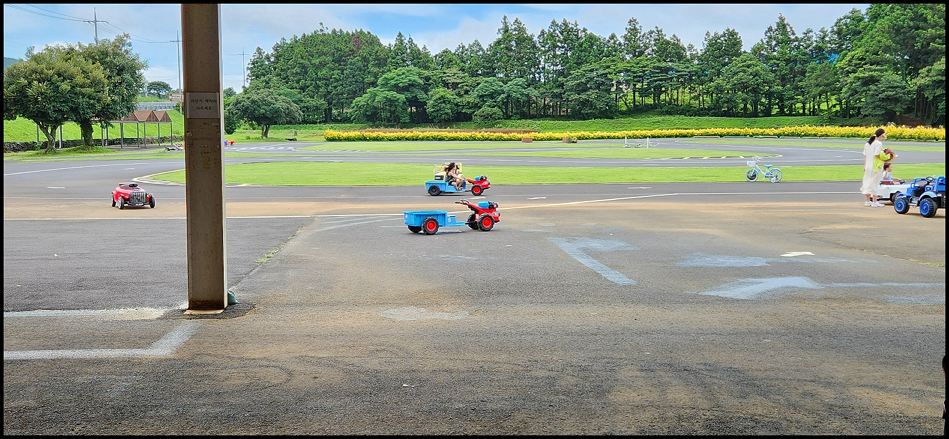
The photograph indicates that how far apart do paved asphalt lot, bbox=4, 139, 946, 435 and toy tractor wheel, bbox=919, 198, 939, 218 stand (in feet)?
8.46

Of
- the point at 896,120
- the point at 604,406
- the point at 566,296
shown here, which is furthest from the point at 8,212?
the point at 896,120

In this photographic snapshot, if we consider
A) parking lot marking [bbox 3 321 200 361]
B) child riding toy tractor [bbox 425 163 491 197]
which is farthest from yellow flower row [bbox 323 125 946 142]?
parking lot marking [bbox 3 321 200 361]

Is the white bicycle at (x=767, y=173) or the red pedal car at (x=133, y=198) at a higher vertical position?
the white bicycle at (x=767, y=173)

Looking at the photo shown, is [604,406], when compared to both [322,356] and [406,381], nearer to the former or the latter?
[406,381]

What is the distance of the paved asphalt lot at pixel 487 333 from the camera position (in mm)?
5070

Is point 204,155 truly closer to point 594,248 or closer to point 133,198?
point 594,248

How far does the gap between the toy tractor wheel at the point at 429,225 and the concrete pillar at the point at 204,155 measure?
660 cm

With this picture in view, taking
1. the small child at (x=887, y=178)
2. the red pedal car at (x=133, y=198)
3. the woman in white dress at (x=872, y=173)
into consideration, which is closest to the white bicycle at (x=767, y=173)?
the small child at (x=887, y=178)

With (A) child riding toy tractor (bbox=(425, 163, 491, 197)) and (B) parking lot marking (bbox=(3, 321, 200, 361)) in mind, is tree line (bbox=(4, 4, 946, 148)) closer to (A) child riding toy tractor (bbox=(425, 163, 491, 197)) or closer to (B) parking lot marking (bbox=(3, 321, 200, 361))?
(A) child riding toy tractor (bbox=(425, 163, 491, 197))

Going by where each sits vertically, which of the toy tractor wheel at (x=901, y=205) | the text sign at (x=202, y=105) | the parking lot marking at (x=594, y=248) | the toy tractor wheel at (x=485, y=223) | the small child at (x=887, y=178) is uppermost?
the text sign at (x=202, y=105)

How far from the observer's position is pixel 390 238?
573 inches

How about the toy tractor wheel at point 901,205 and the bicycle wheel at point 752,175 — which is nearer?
the toy tractor wheel at point 901,205

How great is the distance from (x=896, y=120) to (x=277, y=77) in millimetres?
87157

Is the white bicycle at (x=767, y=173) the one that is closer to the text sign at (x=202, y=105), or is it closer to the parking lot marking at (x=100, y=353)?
the text sign at (x=202, y=105)
